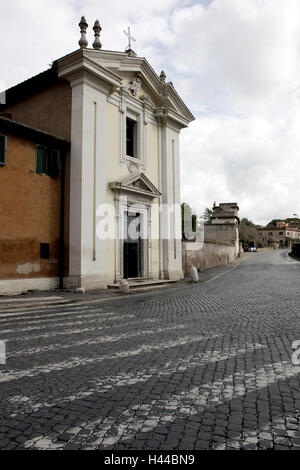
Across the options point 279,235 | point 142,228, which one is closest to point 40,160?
point 142,228

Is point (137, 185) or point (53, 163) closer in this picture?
point (53, 163)

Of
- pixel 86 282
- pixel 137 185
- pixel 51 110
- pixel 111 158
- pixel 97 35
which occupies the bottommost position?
pixel 86 282

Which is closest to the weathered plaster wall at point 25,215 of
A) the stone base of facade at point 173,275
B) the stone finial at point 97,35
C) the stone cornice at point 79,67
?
the stone cornice at point 79,67

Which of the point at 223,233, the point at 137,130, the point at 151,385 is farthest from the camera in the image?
the point at 223,233

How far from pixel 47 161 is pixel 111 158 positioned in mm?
3160

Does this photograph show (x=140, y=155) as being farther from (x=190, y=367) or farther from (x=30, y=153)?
(x=190, y=367)

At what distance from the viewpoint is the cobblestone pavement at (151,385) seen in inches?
100

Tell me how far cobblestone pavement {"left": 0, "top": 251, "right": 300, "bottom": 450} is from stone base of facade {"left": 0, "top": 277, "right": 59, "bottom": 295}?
4672 mm

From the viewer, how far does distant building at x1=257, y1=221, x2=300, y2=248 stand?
118 metres

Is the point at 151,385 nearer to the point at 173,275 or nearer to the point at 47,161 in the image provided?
the point at 47,161

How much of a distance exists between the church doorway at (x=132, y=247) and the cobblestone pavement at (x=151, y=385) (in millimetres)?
9181

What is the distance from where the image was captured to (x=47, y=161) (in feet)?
43.1

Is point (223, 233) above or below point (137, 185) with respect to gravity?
below

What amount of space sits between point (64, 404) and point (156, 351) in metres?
1.86
